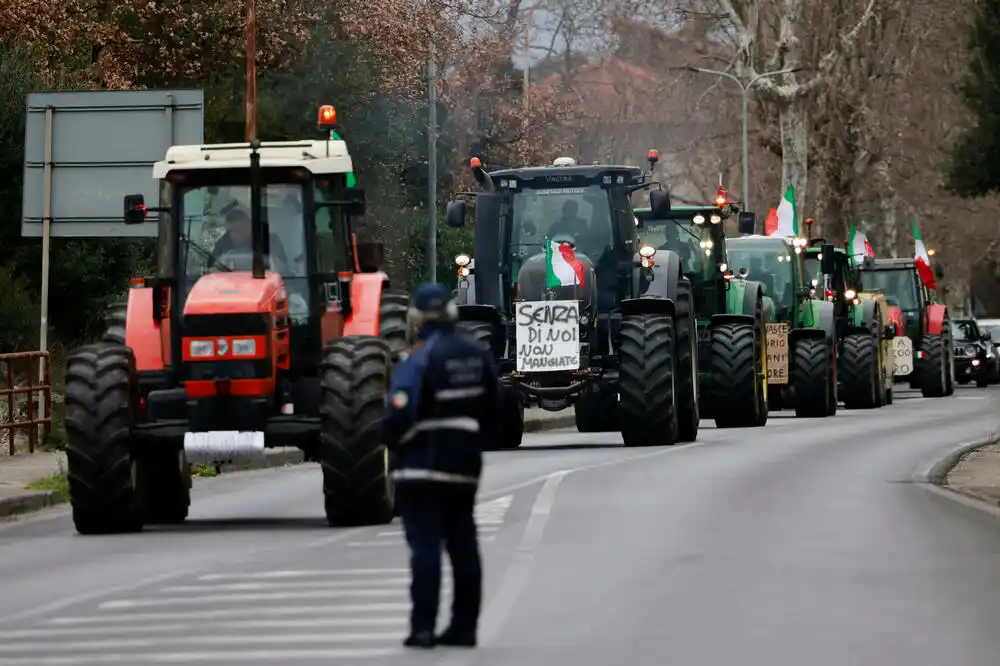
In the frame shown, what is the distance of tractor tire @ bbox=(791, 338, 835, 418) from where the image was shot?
37531mm

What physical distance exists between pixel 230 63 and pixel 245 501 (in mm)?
24695

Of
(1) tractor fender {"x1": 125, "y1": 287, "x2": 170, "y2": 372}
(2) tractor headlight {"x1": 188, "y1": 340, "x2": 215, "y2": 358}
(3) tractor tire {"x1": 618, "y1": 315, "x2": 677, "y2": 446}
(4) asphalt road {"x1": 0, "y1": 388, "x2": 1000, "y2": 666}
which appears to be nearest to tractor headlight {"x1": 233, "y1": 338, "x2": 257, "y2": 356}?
(2) tractor headlight {"x1": 188, "y1": 340, "x2": 215, "y2": 358}

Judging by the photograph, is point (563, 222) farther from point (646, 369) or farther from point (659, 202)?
point (646, 369)

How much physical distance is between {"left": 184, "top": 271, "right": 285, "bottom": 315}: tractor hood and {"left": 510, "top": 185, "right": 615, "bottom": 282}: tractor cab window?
10205 mm

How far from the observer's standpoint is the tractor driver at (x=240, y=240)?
18.5 meters

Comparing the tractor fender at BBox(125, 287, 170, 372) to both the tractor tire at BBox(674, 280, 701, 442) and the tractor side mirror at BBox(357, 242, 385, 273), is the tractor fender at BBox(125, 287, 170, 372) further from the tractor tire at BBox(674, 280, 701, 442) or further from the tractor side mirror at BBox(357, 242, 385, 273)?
the tractor tire at BBox(674, 280, 701, 442)

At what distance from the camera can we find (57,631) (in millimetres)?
12375

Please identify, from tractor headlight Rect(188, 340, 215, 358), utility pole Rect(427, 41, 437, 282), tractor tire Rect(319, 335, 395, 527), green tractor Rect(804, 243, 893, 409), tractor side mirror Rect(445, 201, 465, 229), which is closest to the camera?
tractor tire Rect(319, 335, 395, 527)

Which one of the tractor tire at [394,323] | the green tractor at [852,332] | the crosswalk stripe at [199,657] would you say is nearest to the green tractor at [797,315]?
the green tractor at [852,332]

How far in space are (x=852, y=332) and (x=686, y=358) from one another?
14.5 m

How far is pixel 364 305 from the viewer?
19031 millimetres

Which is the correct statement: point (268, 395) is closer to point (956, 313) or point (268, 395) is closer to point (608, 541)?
point (608, 541)

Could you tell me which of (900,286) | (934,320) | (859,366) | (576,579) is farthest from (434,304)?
(934,320)

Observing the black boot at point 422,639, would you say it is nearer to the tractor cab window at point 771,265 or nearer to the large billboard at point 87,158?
the large billboard at point 87,158
